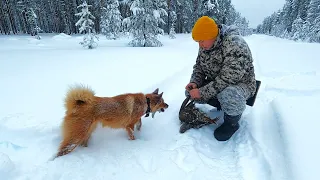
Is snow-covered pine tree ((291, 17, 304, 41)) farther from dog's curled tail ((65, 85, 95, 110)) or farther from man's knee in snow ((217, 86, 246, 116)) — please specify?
dog's curled tail ((65, 85, 95, 110))

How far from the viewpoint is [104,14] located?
1118 inches

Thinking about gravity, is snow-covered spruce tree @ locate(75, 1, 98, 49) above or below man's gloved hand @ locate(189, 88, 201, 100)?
above

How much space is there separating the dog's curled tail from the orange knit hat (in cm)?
181

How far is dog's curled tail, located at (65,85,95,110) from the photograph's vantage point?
8.85 ft

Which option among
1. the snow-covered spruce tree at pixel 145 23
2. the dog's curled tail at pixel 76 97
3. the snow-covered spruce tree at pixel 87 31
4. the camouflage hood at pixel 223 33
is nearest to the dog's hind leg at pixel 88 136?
the dog's curled tail at pixel 76 97

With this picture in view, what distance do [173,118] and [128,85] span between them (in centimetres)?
175

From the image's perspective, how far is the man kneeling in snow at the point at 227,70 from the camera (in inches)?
119

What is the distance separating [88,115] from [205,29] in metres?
2.09

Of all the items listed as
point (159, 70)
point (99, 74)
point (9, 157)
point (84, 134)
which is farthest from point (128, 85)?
point (9, 157)

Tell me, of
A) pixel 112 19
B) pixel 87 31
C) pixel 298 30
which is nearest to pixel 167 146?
pixel 87 31

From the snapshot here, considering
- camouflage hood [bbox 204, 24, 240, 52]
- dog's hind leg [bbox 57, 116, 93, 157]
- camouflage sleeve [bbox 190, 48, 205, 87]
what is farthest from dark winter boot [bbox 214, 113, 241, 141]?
dog's hind leg [bbox 57, 116, 93, 157]

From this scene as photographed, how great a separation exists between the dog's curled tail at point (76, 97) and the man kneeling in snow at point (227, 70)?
1636mm

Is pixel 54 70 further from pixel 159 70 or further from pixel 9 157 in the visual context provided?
pixel 9 157

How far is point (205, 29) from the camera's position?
2957 mm
